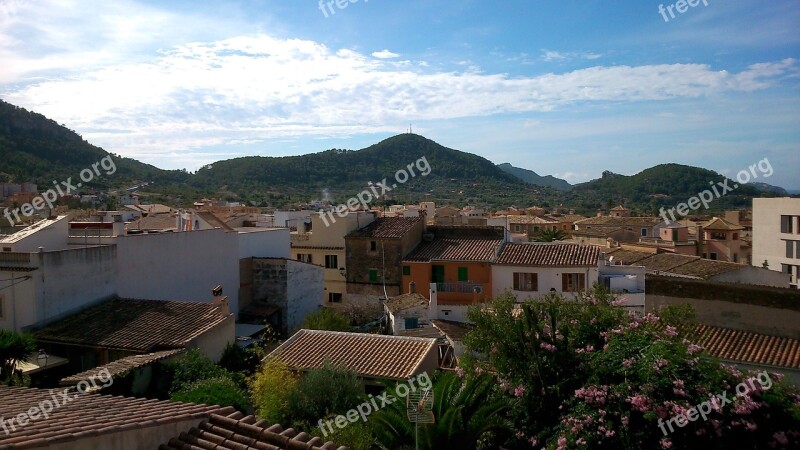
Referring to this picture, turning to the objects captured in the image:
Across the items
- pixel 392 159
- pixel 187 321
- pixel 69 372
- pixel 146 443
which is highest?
pixel 392 159

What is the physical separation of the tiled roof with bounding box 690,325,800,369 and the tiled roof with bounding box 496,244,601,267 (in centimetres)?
922

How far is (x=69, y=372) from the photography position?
16.0 meters

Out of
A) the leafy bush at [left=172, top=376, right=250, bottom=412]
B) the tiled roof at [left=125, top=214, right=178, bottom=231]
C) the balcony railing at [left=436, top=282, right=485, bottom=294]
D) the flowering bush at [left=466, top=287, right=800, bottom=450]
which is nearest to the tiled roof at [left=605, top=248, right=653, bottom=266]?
the balcony railing at [left=436, top=282, right=485, bottom=294]

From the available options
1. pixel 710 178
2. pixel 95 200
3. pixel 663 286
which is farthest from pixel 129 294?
pixel 710 178

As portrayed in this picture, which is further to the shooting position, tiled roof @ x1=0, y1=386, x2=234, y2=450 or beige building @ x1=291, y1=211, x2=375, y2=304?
beige building @ x1=291, y1=211, x2=375, y2=304

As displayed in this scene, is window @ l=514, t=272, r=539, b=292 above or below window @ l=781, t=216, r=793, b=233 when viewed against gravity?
below

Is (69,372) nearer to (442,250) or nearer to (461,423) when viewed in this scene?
(461,423)

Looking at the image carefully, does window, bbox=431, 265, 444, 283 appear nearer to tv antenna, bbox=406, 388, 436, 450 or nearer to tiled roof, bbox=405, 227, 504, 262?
tiled roof, bbox=405, 227, 504, 262

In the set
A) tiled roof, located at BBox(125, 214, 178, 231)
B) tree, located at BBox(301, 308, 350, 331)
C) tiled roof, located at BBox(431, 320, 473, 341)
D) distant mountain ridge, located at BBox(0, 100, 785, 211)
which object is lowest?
tiled roof, located at BBox(431, 320, 473, 341)

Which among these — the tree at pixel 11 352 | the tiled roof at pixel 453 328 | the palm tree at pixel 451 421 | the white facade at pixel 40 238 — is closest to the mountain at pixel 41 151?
the white facade at pixel 40 238

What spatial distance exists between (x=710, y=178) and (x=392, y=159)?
209 ft

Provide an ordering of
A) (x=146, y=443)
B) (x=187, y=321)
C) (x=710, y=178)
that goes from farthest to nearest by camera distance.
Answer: (x=710, y=178), (x=187, y=321), (x=146, y=443)

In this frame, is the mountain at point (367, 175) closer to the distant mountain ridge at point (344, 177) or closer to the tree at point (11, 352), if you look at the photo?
the distant mountain ridge at point (344, 177)

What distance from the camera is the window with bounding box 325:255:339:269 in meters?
35.3
